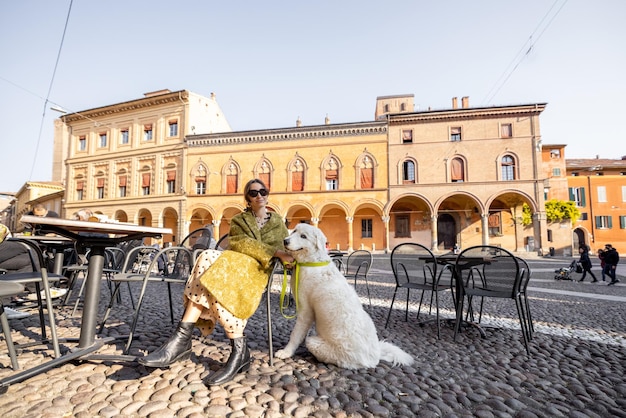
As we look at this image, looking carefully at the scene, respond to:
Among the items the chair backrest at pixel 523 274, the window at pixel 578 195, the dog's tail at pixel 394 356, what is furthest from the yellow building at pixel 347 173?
the dog's tail at pixel 394 356

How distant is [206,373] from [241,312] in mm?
507

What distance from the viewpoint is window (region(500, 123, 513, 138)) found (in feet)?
75.1

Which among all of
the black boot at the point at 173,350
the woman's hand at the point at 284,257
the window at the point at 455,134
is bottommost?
the black boot at the point at 173,350

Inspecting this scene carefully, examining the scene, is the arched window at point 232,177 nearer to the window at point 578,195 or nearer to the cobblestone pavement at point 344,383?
the cobblestone pavement at point 344,383

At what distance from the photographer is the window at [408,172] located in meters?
24.0

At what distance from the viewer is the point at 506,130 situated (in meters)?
23.0

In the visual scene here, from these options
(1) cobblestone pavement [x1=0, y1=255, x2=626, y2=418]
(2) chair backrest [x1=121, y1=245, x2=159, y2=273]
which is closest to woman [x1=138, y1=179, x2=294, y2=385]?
(1) cobblestone pavement [x1=0, y1=255, x2=626, y2=418]

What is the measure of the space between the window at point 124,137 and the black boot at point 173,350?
31.6 m

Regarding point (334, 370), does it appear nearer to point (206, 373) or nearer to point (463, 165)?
point (206, 373)

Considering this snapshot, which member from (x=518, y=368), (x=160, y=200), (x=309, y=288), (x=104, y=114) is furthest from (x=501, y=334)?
(x=104, y=114)

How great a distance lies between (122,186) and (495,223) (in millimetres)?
32562

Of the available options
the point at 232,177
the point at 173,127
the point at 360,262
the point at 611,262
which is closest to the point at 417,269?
the point at 360,262

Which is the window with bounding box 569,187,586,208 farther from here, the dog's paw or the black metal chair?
the dog's paw

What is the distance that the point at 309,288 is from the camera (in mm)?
2451
